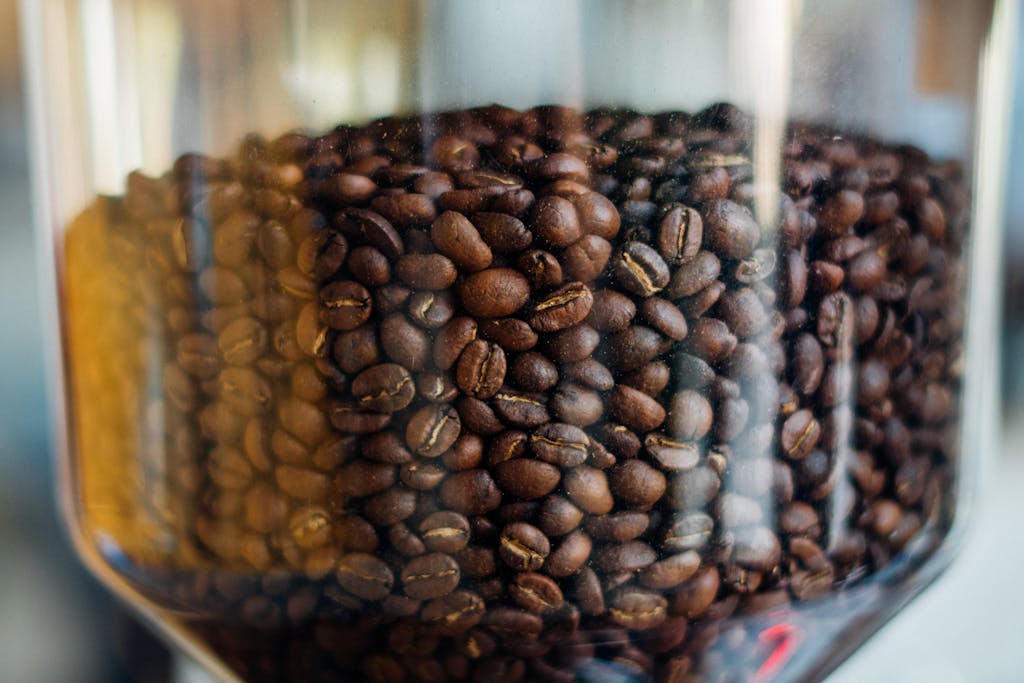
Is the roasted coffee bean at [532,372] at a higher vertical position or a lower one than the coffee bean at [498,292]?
lower

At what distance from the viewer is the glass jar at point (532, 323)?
34cm

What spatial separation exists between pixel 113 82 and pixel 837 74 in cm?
32

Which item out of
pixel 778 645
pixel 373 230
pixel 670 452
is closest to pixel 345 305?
pixel 373 230

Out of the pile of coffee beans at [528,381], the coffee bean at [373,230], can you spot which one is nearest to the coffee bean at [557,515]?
the pile of coffee beans at [528,381]

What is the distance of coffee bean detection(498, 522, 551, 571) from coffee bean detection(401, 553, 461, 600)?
21 millimetres

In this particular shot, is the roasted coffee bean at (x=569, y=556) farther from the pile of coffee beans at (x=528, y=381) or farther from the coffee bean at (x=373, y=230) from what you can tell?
the coffee bean at (x=373, y=230)

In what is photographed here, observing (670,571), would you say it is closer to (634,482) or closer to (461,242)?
(634,482)

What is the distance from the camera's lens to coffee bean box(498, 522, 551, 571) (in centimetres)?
35

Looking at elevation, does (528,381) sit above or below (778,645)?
above

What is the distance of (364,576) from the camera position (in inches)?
14.2

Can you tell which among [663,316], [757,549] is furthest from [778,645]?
[663,316]

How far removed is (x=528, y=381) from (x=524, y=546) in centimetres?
6

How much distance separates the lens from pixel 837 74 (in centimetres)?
38

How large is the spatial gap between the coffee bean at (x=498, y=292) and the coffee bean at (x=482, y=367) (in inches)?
0.5
